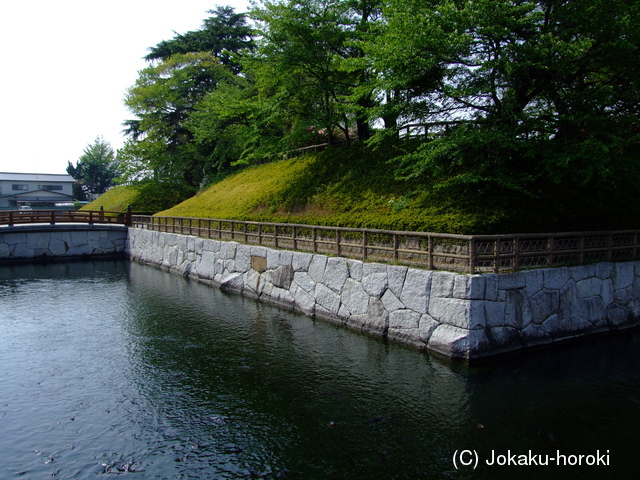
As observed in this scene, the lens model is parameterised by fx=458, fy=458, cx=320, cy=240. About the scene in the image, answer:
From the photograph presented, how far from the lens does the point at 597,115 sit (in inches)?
587

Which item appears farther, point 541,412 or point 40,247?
point 40,247

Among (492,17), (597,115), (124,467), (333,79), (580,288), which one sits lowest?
(124,467)

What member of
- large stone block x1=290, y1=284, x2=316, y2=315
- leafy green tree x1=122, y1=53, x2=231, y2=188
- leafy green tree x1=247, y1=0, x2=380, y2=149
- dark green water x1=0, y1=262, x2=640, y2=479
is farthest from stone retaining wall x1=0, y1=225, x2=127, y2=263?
large stone block x1=290, y1=284, x2=316, y2=315

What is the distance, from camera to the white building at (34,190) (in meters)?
72.8

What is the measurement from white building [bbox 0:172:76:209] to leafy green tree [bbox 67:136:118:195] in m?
3.58

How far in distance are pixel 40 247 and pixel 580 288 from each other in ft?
110

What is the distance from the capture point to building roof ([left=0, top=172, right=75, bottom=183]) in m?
77.2

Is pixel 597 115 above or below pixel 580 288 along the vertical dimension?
above

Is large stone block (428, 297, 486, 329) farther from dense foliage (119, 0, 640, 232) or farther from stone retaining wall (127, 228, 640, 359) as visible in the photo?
dense foliage (119, 0, 640, 232)

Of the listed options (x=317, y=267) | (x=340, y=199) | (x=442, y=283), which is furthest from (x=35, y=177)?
(x=442, y=283)

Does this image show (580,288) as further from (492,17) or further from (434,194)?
(492,17)

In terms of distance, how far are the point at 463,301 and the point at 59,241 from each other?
31205 millimetres

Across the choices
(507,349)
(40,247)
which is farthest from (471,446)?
(40,247)

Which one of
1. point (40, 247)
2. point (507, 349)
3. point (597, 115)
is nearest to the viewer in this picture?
point (507, 349)
